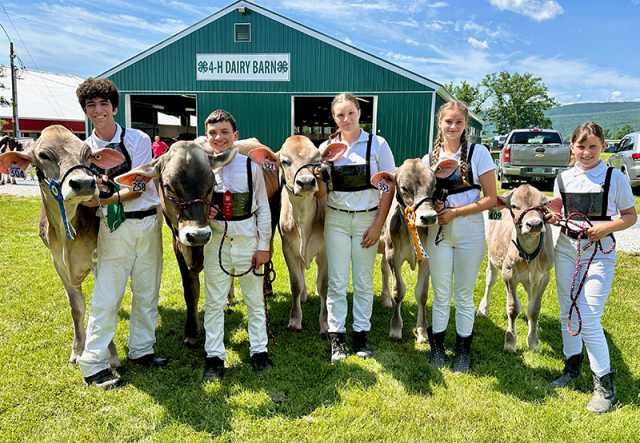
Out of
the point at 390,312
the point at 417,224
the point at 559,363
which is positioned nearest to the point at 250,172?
the point at 417,224

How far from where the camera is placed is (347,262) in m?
4.79

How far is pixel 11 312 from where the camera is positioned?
19.6 feet

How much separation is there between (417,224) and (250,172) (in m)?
1.58

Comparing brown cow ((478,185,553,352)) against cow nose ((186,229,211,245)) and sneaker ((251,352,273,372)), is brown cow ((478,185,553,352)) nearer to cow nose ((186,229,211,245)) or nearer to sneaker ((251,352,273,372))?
sneaker ((251,352,273,372))

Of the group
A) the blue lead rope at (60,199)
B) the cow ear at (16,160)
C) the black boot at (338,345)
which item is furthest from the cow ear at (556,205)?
A: the cow ear at (16,160)

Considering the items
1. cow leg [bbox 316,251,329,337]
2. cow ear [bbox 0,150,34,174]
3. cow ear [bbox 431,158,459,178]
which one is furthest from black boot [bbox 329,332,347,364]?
cow ear [bbox 0,150,34,174]

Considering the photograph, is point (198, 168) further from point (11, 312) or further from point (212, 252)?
point (11, 312)

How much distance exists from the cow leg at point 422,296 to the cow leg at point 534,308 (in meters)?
1.13

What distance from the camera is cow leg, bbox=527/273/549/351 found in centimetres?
509

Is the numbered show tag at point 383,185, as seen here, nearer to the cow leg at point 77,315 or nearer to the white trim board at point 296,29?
the cow leg at point 77,315

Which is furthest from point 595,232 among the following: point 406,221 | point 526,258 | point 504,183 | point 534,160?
point 504,183

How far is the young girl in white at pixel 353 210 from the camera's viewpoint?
4.53 m

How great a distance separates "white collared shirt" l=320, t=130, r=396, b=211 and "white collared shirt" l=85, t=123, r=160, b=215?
167 cm

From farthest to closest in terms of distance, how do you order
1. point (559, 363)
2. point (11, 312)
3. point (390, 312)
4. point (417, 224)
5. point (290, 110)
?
point (290, 110) < point (390, 312) < point (11, 312) < point (559, 363) < point (417, 224)
